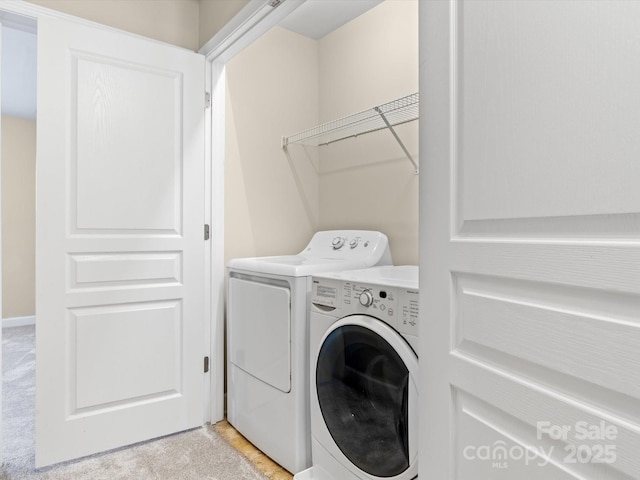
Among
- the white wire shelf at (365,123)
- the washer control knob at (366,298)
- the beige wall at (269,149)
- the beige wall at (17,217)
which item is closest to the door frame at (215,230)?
the beige wall at (269,149)

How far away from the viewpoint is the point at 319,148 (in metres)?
2.75

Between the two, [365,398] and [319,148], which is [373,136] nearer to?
[319,148]

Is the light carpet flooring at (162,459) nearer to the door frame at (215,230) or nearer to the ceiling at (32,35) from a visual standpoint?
the door frame at (215,230)

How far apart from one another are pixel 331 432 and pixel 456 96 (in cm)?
128

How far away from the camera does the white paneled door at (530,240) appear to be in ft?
1.78

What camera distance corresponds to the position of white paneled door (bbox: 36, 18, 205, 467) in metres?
1.72

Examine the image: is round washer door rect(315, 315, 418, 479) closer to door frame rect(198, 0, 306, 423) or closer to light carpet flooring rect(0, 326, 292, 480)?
light carpet flooring rect(0, 326, 292, 480)

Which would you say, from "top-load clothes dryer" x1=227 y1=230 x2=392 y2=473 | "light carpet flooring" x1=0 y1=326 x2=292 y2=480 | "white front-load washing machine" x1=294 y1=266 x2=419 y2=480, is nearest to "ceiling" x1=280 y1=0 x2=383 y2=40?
"top-load clothes dryer" x1=227 y1=230 x2=392 y2=473

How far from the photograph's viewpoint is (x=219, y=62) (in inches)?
84.7

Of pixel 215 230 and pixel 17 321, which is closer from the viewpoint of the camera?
pixel 215 230

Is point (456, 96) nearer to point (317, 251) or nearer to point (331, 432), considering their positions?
point (331, 432)

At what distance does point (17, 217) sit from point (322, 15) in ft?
13.7

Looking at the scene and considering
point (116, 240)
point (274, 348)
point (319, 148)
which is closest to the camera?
point (274, 348)

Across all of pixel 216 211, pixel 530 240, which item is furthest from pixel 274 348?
pixel 530 240
